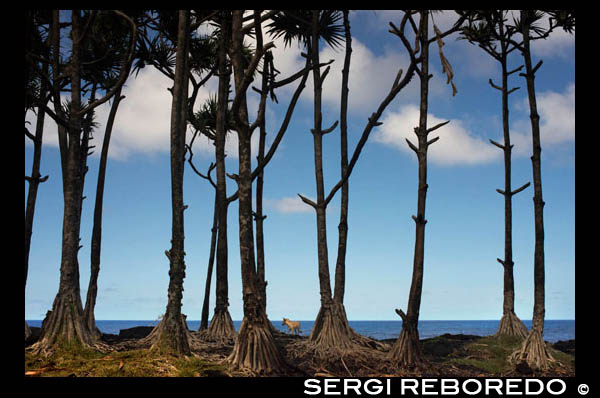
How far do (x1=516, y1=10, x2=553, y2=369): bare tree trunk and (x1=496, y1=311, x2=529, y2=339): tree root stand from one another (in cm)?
169

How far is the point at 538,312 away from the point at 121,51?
10167 millimetres

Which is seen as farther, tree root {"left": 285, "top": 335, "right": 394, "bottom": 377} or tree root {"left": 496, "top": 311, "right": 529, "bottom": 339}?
tree root {"left": 496, "top": 311, "right": 529, "bottom": 339}

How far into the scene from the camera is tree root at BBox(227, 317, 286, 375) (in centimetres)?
846

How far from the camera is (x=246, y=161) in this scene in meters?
9.12

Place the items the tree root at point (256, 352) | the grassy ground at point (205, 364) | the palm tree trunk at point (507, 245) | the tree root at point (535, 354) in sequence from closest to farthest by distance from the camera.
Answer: the grassy ground at point (205, 364) → the tree root at point (256, 352) → the tree root at point (535, 354) → the palm tree trunk at point (507, 245)

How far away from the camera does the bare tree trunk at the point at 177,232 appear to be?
9.01 meters

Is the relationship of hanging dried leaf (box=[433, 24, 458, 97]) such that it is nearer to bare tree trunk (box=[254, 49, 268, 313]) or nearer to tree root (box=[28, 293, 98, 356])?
bare tree trunk (box=[254, 49, 268, 313])

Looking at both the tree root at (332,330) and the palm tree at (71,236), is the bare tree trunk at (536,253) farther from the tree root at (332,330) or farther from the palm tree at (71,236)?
the palm tree at (71,236)

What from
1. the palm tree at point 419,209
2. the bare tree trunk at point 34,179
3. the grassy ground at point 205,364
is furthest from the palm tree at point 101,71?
the palm tree at point 419,209

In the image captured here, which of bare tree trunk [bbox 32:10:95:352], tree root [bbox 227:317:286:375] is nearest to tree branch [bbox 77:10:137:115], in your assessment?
bare tree trunk [bbox 32:10:95:352]

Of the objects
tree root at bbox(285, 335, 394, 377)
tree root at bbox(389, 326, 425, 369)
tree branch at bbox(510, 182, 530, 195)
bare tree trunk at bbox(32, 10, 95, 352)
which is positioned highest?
tree branch at bbox(510, 182, 530, 195)

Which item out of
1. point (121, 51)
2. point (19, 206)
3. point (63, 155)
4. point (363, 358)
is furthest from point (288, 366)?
point (121, 51)

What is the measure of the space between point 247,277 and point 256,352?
3.49 ft

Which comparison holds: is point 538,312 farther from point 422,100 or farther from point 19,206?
point 19,206
